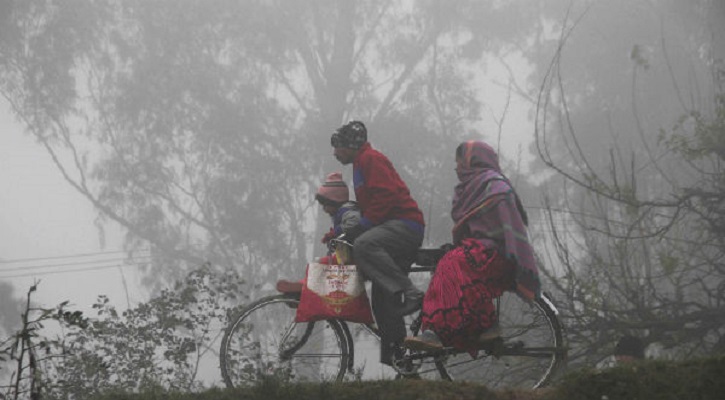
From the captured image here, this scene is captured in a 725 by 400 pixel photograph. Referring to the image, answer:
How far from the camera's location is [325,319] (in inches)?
177

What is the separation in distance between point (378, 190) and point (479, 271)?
716 mm

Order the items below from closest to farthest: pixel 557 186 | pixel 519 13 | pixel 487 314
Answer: pixel 487 314
pixel 557 186
pixel 519 13

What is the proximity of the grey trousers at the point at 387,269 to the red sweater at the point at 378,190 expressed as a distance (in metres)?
0.06

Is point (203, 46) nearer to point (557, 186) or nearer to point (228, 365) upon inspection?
point (557, 186)

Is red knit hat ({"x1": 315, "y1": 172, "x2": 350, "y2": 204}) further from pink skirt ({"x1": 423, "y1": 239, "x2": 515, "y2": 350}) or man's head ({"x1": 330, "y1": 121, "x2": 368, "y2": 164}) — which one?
pink skirt ({"x1": 423, "y1": 239, "x2": 515, "y2": 350})

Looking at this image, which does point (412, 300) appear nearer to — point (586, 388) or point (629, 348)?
point (586, 388)

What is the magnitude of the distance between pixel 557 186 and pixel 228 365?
840 inches

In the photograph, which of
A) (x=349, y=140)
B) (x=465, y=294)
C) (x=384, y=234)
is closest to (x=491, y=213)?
(x=465, y=294)

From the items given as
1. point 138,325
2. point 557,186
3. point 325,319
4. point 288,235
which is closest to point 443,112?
point 557,186

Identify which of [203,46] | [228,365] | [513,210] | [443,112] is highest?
[203,46]

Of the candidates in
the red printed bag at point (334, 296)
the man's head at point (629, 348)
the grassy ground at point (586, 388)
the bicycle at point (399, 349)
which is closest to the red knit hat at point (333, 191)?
the bicycle at point (399, 349)

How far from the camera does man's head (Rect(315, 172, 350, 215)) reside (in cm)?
458

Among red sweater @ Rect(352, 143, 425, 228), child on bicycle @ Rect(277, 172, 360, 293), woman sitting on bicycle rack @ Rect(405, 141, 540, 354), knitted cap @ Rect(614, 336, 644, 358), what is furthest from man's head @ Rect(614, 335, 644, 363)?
child on bicycle @ Rect(277, 172, 360, 293)

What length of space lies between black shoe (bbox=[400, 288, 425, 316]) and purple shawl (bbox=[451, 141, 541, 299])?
1.24ft
